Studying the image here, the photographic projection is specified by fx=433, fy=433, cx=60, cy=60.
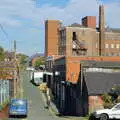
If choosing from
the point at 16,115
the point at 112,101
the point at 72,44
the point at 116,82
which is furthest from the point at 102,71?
the point at 72,44

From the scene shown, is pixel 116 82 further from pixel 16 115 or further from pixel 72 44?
pixel 72 44

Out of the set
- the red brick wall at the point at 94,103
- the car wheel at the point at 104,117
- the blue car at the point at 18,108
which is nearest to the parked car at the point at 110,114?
the car wheel at the point at 104,117

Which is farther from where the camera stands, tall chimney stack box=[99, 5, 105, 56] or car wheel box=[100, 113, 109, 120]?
tall chimney stack box=[99, 5, 105, 56]

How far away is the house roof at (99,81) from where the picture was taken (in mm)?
46859

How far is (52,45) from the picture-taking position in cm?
16788

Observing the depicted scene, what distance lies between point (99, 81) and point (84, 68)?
5.70m

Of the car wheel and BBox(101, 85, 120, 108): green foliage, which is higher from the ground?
BBox(101, 85, 120, 108): green foliage

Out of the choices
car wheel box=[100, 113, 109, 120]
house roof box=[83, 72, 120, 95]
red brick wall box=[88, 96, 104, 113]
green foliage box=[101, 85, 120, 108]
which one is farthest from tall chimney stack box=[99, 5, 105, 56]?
car wheel box=[100, 113, 109, 120]

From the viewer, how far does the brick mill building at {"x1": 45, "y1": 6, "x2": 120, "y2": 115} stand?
160ft

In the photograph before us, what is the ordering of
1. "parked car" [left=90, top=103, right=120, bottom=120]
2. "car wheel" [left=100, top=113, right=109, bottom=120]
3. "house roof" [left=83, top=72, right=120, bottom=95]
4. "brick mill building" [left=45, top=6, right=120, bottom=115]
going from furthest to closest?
"brick mill building" [left=45, top=6, right=120, bottom=115]
"house roof" [left=83, top=72, right=120, bottom=95]
"car wheel" [left=100, top=113, right=109, bottom=120]
"parked car" [left=90, top=103, right=120, bottom=120]

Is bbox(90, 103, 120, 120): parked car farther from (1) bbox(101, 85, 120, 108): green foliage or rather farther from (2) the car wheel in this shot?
(1) bbox(101, 85, 120, 108): green foliage

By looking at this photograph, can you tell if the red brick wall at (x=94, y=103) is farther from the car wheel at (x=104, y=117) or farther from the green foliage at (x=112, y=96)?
the car wheel at (x=104, y=117)

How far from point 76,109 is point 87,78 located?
9110mm

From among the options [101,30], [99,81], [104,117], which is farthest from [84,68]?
[101,30]
